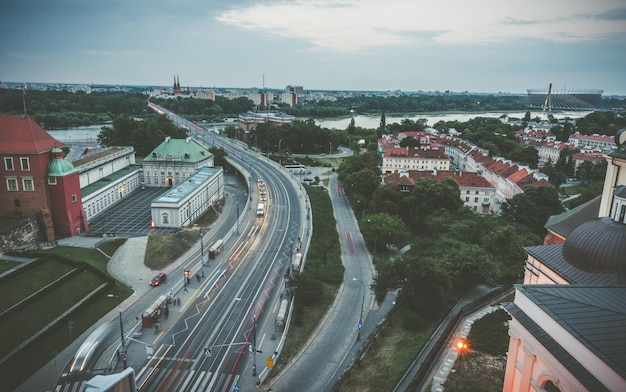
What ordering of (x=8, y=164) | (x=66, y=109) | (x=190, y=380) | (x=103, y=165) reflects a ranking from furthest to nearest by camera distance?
1. (x=66, y=109)
2. (x=103, y=165)
3. (x=8, y=164)
4. (x=190, y=380)

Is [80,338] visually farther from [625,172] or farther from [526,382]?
[625,172]

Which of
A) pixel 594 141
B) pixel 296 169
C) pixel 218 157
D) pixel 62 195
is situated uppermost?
pixel 594 141

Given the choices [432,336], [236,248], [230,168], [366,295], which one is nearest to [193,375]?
[432,336]

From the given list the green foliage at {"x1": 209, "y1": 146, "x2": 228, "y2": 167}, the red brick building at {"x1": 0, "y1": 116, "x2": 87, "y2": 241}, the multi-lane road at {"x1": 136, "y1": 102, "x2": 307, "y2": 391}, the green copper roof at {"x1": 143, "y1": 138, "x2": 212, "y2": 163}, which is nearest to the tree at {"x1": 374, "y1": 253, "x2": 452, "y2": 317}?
the multi-lane road at {"x1": 136, "y1": 102, "x2": 307, "y2": 391}

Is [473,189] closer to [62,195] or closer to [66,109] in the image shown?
[62,195]

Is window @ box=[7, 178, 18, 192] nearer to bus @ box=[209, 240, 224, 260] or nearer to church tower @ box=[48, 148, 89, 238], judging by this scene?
church tower @ box=[48, 148, 89, 238]

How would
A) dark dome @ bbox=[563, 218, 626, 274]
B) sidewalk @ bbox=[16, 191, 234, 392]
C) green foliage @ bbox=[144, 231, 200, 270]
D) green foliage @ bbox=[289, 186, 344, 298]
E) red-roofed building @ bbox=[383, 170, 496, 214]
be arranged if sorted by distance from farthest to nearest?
red-roofed building @ bbox=[383, 170, 496, 214], green foliage @ bbox=[144, 231, 200, 270], green foliage @ bbox=[289, 186, 344, 298], sidewalk @ bbox=[16, 191, 234, 392], dark dome @ bbox=[563, 218, 626, 274]

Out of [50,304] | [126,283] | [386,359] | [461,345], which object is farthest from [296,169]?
[461,345]
